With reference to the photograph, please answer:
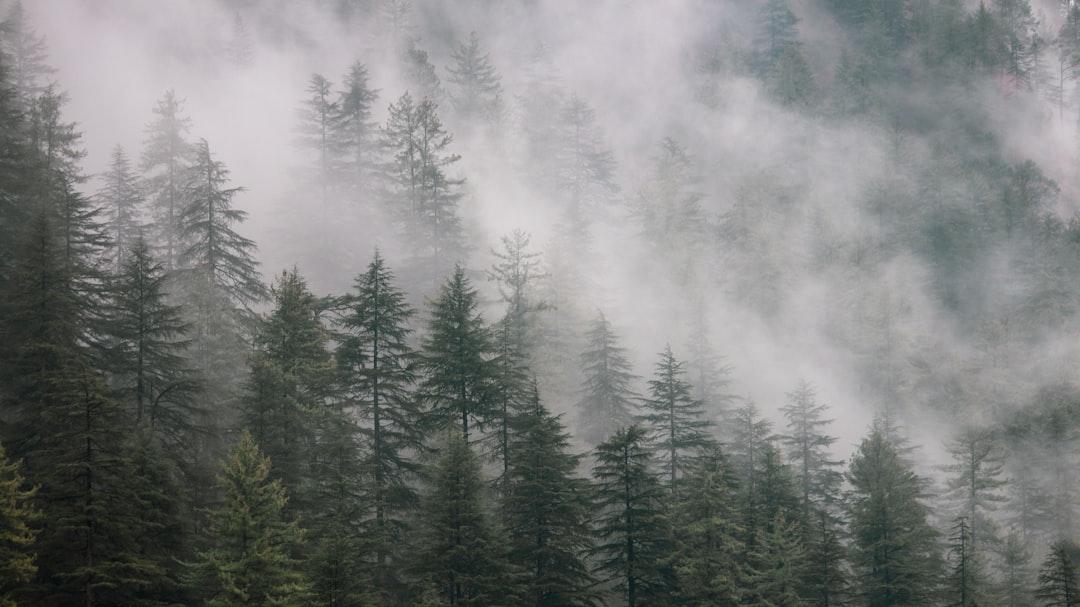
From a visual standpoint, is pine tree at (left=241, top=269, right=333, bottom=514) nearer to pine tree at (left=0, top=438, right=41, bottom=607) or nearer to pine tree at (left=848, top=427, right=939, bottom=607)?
pine tree at (left=0, top=438, right=41, bottom=607)

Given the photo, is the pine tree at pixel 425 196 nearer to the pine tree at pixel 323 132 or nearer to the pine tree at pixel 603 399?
the pine tree at pixel 323 132

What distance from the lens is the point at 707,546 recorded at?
2547 cm

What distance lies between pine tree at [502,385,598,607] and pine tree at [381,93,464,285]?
28.7 metres

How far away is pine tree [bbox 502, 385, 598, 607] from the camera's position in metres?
24.0

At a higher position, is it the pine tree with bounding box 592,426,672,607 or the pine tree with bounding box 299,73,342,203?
the pine tree with bounding box 299,73,342,203

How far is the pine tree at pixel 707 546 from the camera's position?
2466cm

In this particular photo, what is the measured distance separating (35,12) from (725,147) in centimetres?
9074

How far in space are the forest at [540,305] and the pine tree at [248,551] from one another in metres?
0.18

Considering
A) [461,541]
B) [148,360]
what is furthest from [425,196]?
[461,541]

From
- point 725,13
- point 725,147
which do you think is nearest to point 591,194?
point 725,147

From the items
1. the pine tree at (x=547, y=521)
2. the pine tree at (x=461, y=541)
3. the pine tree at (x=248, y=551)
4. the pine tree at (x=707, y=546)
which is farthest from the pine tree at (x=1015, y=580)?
the pine tree at (x=248, y=551)

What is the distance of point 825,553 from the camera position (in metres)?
29.2

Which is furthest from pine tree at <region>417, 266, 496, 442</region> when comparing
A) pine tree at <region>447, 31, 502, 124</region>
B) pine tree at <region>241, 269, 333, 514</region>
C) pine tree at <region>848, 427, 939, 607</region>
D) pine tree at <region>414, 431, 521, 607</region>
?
pine tree at <region>447, 31, 502, 124</region>

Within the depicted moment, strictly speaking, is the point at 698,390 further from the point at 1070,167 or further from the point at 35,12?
the point at 35,12
